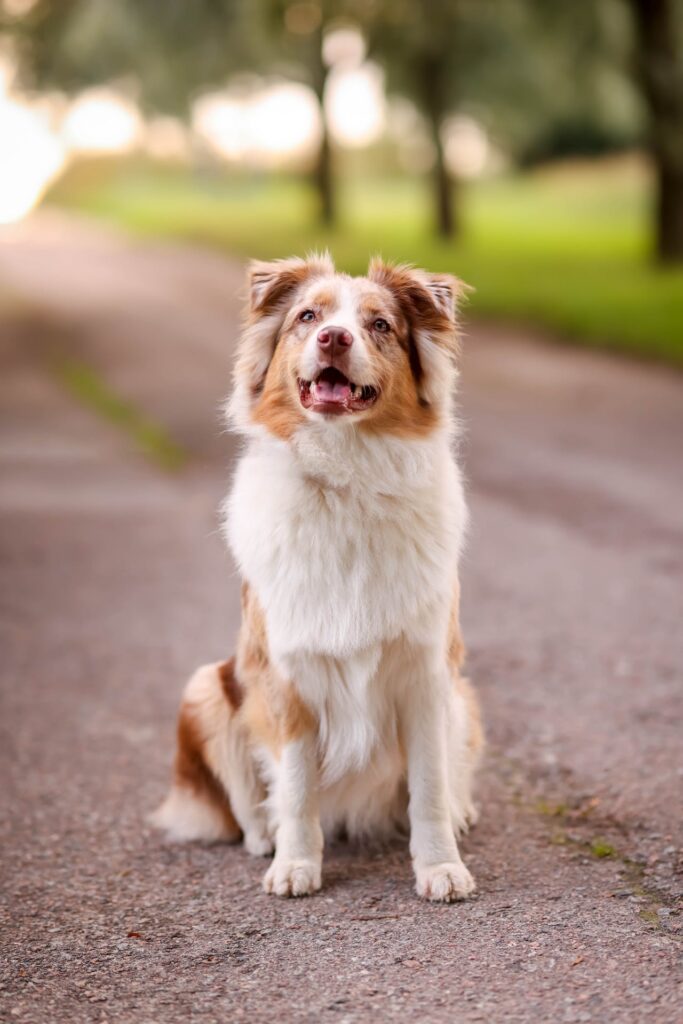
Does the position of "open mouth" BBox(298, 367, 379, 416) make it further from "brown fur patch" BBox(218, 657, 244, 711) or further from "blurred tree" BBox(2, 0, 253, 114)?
"blurred tree" BBox(2, 0, 253, 114)

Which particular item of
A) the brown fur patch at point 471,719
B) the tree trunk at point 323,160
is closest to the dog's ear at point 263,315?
the brown fur patch at point 471,719

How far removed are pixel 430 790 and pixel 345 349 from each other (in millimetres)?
1665

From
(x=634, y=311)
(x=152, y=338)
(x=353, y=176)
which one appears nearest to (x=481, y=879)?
(x=634, y=311)

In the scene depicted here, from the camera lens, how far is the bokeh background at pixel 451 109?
21016 mm

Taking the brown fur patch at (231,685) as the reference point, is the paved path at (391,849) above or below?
below

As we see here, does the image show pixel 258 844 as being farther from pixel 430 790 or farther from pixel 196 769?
pixel 430 790

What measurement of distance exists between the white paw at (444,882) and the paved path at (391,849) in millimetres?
60

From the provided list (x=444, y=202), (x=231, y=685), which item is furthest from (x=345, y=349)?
(x=444, y=202)

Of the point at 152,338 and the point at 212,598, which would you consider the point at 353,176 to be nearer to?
the point at 152,338

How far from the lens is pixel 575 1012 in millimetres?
3766

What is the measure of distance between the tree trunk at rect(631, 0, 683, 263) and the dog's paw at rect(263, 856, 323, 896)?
724 inches

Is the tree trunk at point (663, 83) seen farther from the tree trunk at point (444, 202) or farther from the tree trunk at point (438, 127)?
the tree trunk at point (444, 202)

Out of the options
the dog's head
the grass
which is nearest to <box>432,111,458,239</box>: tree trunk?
the grass

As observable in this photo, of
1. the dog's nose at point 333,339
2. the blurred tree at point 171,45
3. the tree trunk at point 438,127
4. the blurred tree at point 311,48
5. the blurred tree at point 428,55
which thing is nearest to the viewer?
the dog's nose at point 333,339
